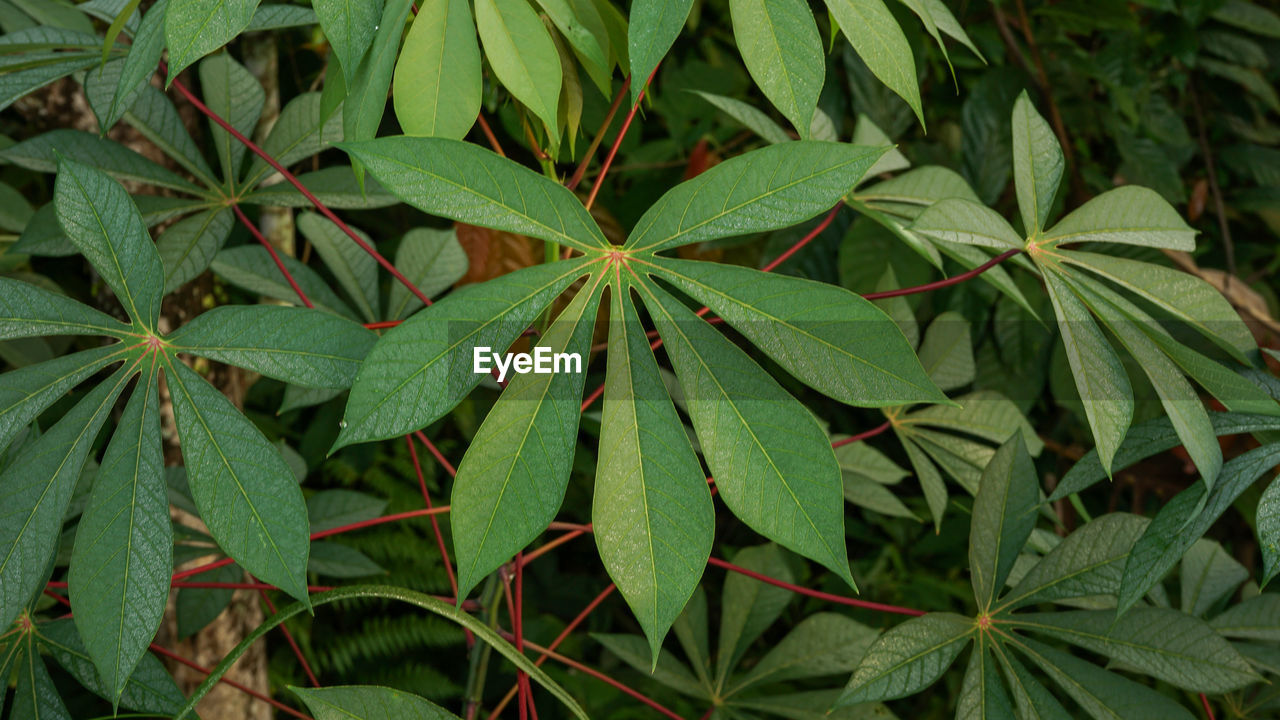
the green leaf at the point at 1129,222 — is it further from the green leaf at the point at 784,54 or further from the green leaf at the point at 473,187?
the green leaf at the point at 473,187

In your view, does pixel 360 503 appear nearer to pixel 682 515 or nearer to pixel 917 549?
pixel 682 515

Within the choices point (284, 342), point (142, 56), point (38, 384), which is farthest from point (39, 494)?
point (142, 56)

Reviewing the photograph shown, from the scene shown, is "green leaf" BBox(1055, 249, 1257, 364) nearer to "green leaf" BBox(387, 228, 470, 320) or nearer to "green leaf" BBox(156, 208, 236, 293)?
"green leaf" BBox(387, 228, 470, 320)

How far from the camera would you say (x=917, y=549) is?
1.56 m

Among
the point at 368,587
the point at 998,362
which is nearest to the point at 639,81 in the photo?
the point at 368,587

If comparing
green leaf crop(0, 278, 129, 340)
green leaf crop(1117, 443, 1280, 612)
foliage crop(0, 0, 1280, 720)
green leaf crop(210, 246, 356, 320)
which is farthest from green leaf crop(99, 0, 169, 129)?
green leaf crop(1117, 443, 1280, 612)

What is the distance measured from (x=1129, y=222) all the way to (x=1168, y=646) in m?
0.32

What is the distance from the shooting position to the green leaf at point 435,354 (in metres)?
0.43

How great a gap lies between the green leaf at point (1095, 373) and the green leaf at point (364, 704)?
44 cm

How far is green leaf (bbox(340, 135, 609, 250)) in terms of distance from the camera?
45 centimetres

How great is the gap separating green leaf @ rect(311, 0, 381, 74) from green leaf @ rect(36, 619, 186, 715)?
42 cm

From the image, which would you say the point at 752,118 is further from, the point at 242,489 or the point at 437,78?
the point at 242,489

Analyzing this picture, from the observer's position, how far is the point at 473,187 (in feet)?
1.54

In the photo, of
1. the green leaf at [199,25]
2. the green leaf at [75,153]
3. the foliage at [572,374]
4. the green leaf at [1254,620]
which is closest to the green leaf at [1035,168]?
the foliage at [572,374]
